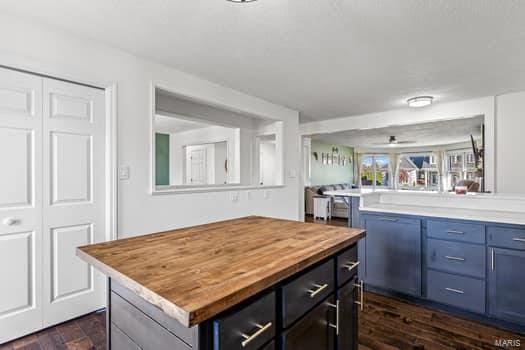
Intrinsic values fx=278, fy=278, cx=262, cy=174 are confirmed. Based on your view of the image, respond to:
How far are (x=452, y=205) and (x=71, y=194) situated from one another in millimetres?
3736

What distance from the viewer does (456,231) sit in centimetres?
240

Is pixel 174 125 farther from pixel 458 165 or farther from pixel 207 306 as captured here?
pixel 458 165

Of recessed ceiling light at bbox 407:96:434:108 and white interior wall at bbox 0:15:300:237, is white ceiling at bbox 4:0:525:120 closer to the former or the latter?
white interior wall at bbox 0:15:300:237

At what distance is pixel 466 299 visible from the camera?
2336 mm

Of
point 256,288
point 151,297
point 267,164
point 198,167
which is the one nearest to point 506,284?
point 256,288

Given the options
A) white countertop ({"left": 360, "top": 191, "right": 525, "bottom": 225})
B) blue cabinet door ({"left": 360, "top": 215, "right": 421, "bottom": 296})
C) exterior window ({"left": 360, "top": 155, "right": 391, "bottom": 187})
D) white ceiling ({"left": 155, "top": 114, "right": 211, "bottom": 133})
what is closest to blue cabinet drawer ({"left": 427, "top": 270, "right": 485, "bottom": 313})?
blue cabinet door ({"left": 360, "top": 215, "right": 421, "bottom": 296})

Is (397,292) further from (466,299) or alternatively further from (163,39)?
(163,39)

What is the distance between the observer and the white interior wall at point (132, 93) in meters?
2.04

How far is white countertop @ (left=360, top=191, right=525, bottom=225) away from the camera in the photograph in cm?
244

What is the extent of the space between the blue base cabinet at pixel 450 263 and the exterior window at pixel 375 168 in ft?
29.6

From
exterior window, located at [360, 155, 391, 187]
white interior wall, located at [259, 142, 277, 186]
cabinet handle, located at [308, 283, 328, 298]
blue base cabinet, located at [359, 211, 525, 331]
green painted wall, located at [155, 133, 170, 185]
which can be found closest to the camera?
cabinet handle, located at [308, 283, 328, 298]

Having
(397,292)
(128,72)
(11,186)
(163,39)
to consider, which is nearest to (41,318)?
(11,186)

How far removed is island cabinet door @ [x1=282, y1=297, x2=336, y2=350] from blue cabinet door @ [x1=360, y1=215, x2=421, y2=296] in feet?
5.59

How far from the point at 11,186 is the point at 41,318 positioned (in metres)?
1.01
